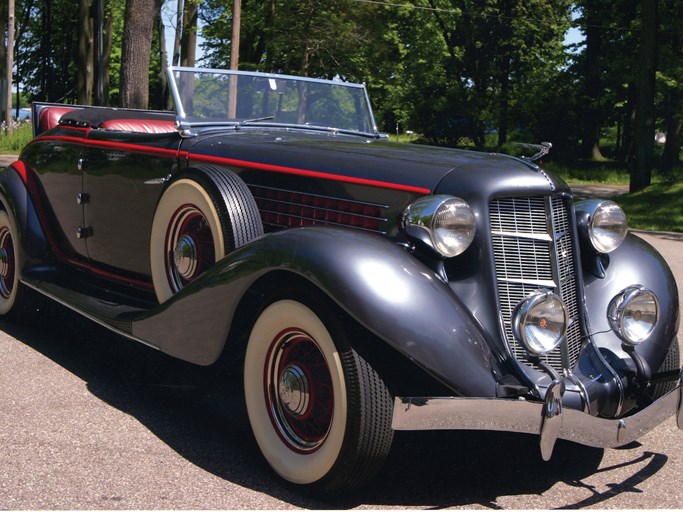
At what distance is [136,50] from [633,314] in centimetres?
1188

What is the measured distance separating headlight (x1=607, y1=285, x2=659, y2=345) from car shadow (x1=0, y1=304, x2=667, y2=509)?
576mm

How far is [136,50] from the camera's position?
1420 centimetres

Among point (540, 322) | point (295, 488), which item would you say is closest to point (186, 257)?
point (295, 488)

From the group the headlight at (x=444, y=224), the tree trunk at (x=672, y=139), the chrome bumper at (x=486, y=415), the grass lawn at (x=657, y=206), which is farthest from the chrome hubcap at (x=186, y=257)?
the tree trunk at (x=672, y=139)

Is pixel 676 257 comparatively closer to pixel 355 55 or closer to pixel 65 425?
pixel 65 425

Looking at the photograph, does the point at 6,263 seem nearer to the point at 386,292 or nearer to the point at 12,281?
the point at 12,281

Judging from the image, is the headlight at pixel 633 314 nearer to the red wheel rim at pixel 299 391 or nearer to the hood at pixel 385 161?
the hood at pixel 385 161

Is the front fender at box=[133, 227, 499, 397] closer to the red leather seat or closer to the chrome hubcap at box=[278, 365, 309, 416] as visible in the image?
the chrome hubcap at box=[278, 365, 309, 416]

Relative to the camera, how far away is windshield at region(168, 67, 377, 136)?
509 cm

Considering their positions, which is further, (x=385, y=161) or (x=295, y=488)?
(x=385, y=161)

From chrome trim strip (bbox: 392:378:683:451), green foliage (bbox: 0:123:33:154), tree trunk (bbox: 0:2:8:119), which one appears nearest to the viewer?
chrome trim strip (bbox: 392:378:683:451)

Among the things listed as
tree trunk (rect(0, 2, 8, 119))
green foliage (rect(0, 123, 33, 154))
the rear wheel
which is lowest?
green foliage (rect(0, 123, 33, 154))

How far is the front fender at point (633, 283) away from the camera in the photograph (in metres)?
3.86

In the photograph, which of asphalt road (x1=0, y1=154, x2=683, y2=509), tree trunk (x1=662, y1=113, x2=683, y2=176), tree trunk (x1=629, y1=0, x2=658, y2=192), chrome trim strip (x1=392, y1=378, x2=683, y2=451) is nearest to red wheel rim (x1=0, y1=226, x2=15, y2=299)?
asphalt road (x1=0, y1=154, x2=683, y2=509)
